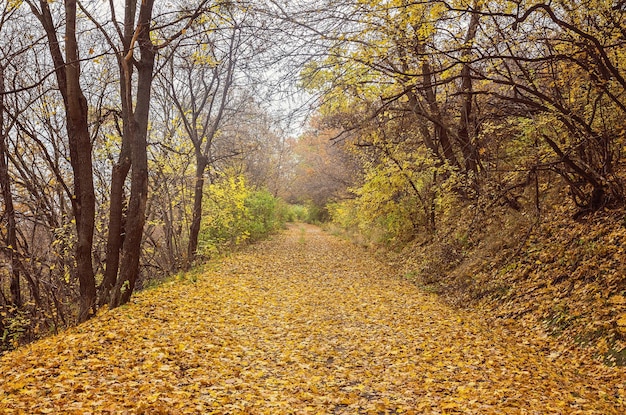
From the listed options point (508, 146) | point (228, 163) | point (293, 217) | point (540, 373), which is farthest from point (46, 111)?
point (293, 217)

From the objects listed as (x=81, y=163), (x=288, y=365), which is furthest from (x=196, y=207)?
(x=288, y=365)

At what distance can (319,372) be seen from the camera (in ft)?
18.5

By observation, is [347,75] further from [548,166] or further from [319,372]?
[319,372]

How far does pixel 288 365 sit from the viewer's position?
5.88m

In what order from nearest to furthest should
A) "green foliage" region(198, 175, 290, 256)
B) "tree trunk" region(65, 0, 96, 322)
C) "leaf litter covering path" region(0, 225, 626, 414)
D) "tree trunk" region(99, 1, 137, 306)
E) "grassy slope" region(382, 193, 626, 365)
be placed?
"leaf litter covering path" region(0, 225, 626, 414), "grassy slope" region(382, 193, 626, 365), "tree trunk" region(65, 0, 96, 322), "tree trunk" region(99, 1, 137, 306), "green foliage" region(198, 175, 290, 256)

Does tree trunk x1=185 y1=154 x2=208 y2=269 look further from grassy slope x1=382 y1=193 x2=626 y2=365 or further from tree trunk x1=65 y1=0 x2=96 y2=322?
grassy slope x1=382 y1=193 x2=626 y2=365

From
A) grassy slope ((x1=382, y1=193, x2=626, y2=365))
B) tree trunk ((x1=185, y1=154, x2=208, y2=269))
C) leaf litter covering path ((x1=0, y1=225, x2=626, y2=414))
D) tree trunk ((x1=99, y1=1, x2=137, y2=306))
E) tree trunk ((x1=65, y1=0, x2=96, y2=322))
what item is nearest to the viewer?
leaf litter covering path ((x1=0, y1=225, x2=626, y2=414))

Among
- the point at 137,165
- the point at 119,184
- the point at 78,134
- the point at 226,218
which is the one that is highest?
the point at 78,134

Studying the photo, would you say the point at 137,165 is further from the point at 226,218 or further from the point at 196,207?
the point at 226,218

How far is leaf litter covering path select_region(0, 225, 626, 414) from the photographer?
441cm

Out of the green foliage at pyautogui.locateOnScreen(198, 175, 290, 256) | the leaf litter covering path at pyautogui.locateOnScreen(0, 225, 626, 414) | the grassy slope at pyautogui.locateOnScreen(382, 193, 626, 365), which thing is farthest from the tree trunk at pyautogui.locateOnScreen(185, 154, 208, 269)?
the grassy slope at pyautogui.locateOnScreen(382, 193, 626, 365)

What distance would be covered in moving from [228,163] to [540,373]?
19499 millimetres

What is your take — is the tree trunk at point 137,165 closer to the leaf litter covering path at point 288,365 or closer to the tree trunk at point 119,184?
the tree trunk at point 119,184

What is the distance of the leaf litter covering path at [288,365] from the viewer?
4414 millimetres
